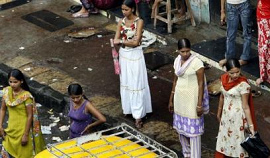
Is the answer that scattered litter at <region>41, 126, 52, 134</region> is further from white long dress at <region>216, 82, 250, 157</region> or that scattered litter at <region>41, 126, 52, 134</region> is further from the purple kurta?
white long dress at <region>216, 82, 250, 157</region>

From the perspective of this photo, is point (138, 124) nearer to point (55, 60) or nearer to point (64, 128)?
point (64, 128)

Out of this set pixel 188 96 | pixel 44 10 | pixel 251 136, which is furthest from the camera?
pixel 44 10

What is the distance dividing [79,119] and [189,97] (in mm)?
1337

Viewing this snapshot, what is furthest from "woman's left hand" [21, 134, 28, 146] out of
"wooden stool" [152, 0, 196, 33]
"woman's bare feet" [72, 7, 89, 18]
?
"woman's bare feet" [72, 7, 89, 18]

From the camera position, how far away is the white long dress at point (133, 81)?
10727 millimetres

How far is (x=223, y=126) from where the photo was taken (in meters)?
9.30

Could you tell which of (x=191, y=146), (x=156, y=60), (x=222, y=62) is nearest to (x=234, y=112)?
(x=191, y=146)

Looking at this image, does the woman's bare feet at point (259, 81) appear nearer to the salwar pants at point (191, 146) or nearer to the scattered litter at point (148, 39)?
the salwar pants at point (191, 146)

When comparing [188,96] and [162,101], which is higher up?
[188,96]

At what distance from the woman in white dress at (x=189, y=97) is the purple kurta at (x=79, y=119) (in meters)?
1.07

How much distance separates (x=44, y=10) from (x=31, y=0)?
737 millimetres

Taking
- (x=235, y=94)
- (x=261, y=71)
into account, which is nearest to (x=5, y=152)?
(x=235, y=94)

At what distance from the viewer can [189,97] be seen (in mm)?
9547

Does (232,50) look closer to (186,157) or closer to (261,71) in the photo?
(261,71)
